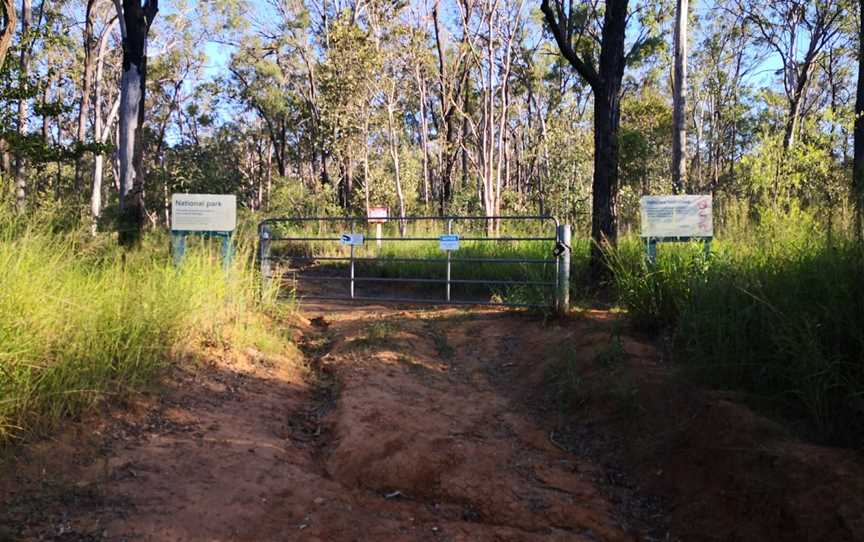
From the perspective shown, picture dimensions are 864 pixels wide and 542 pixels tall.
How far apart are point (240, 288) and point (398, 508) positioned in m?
3.97

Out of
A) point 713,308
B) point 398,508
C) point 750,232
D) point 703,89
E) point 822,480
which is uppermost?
point 703,89

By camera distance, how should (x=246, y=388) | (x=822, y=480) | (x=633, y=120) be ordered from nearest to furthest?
(x=822, y=480), (x=246, y=388), (x=633, y=120)

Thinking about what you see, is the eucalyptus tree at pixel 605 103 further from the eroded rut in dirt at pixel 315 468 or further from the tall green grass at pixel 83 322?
the tall green grass at pixel 83 322

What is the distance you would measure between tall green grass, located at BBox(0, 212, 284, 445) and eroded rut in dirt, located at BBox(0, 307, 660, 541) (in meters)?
0.25

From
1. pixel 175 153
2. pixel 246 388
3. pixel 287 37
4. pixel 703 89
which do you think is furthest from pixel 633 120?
pixel 246 388

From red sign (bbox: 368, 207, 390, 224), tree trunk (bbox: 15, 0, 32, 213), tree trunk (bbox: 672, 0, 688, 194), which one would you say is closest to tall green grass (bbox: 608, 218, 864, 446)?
red sign (bbox: 368, 207, 390, 224)

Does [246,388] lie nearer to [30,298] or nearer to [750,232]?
[30,298]

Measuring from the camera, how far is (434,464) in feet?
12.9

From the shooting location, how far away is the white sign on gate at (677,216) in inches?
257

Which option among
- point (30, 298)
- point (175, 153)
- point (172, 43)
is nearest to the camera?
point (30, 298)

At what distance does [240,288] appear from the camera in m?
6.75

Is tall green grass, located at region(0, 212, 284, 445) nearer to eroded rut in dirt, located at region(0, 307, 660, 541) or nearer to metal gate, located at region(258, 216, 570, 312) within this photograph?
eroded rut in dirt, located at region(0, 307, 660, 541)

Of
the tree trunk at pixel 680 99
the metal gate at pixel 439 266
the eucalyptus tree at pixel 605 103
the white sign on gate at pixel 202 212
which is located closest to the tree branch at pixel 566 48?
the eucalyptus tree at pixel 605 103

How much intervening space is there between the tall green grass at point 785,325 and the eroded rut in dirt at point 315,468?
1184 millimetres
